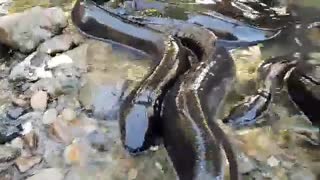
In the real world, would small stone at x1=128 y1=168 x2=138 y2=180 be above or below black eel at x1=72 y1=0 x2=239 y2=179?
below

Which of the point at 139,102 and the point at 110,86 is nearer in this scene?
the point at 139,102

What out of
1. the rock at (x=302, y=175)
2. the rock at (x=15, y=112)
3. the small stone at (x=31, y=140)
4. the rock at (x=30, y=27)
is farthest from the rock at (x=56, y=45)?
the rock at (x=302, y=175)

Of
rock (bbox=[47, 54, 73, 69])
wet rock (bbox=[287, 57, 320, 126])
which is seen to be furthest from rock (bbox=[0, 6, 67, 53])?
wet rock (bbox=[287, 57, 320, 126])

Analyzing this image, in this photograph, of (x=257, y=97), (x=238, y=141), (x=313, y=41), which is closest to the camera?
(x=238, y=141)

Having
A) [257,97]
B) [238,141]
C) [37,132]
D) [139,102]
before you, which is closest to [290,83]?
[257,97]

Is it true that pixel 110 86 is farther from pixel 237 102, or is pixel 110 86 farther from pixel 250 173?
pixel 250 173

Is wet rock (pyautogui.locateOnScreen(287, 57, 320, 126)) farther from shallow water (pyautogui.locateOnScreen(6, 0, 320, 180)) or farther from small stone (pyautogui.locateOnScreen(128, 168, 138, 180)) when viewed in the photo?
small stone (pyautogui.locateOnScreen(128, 168, 138, 180))
